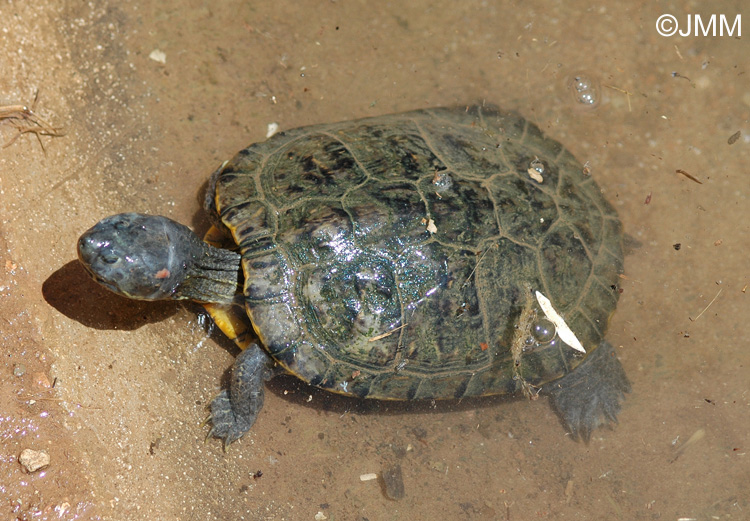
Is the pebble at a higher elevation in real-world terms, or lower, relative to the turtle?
lower

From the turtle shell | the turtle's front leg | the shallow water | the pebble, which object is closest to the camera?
the pebble

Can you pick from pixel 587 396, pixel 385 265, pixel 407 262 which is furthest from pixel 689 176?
pixel 385 265

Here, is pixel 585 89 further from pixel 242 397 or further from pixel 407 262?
pixel 242 397

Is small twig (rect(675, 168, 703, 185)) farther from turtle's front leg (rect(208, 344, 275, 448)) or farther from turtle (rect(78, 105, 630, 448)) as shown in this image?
turtle's front leg (rect(208, 344, 275, 448))

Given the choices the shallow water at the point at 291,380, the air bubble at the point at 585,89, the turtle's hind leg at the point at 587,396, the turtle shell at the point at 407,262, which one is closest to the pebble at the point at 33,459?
the shallow water at the point at 291,380

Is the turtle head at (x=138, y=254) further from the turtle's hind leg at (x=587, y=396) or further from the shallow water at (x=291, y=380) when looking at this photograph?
the turtle's hind leg at (x=587, y=396)

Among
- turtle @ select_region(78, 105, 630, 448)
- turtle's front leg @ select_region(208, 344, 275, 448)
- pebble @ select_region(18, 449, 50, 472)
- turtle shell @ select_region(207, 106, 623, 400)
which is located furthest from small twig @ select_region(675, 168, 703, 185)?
pebble @ select_region(18, 449, 50, 472)

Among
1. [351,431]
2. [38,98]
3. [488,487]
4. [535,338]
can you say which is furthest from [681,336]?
[38,98]

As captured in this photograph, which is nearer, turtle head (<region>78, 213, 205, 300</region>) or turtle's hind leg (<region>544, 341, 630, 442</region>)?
turtle head (<region>78, 213, 205, 300</region>)
